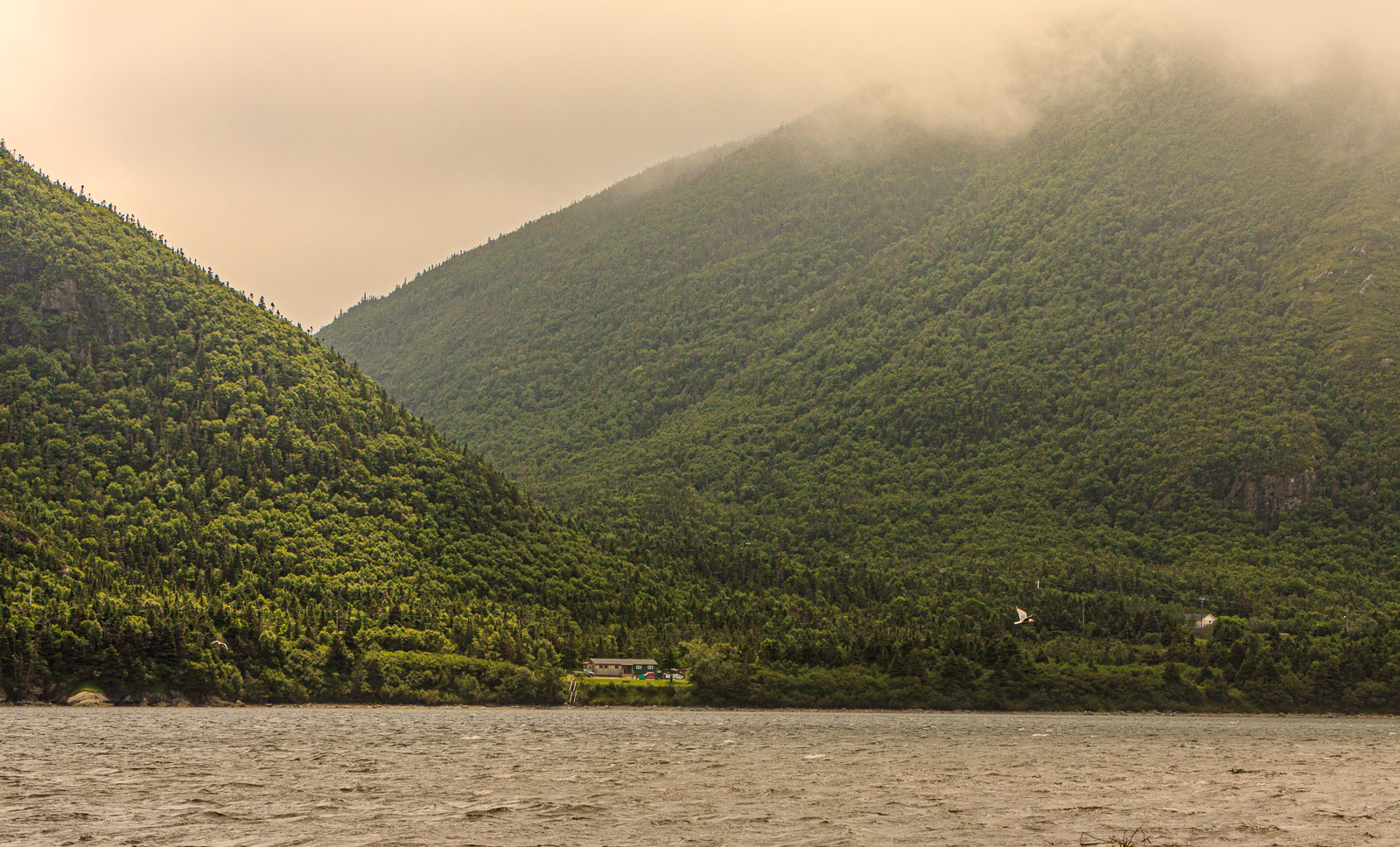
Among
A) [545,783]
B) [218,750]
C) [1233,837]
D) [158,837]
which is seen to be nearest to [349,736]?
[218,750]

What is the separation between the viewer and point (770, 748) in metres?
140

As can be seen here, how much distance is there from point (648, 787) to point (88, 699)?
393ft

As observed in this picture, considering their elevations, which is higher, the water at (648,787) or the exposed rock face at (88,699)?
the exposed rock face at (88,699)

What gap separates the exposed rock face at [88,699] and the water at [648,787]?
18.9 m

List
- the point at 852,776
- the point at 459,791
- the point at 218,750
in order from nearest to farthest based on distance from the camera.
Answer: the point at 459,791 → the point at 852,776 → the point at 218,750

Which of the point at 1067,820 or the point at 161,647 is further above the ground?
the point at 161,647

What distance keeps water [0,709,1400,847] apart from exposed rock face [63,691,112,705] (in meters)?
18.9

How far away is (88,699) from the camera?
190 meters

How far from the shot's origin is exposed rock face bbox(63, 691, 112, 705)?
189125 millimetres

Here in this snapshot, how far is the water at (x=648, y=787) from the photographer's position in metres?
75.1

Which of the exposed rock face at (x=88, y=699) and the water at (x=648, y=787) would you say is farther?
the exposed rock face at (x=88, y=699)

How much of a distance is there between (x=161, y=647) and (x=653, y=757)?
316 feet

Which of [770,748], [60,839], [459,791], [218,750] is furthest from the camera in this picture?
[770,748]

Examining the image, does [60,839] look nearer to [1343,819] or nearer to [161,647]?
[1343,819]
